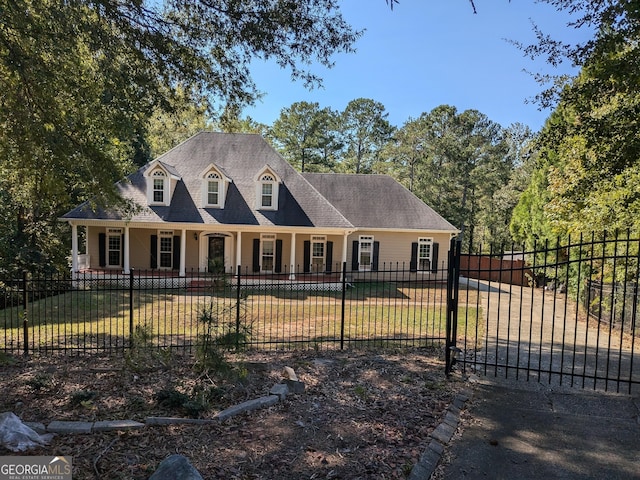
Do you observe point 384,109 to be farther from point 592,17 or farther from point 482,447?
point 482,447

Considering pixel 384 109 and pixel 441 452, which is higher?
pixel 384 109

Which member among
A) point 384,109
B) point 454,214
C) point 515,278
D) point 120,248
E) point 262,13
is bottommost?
point 515,278

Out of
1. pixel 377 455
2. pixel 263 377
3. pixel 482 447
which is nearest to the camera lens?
pixel 377 455

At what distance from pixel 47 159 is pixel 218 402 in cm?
553

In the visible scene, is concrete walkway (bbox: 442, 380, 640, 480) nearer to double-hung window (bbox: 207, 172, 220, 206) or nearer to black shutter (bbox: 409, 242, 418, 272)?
double-hung window (bbox: 207, 172, 220, 206)

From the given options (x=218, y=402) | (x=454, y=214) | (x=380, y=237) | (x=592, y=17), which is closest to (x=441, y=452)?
(x=218, y=402)

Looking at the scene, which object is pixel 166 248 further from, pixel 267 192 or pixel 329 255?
pixel 329 255

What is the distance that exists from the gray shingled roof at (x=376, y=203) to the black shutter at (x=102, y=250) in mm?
11307

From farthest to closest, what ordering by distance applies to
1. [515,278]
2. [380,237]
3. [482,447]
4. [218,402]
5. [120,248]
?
[515,278] → [380,237] → [120,248] → [218,402] → [482,447]

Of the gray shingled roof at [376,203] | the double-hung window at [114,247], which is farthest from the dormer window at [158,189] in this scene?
the gray shingled roof at [376,203]

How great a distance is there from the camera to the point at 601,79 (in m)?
5.14

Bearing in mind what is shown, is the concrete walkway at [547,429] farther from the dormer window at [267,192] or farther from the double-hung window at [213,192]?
the double-hung window at [213,192]

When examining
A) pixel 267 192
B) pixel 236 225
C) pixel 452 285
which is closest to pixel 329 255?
pixel 267 192

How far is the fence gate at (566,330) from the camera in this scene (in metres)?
5.32
